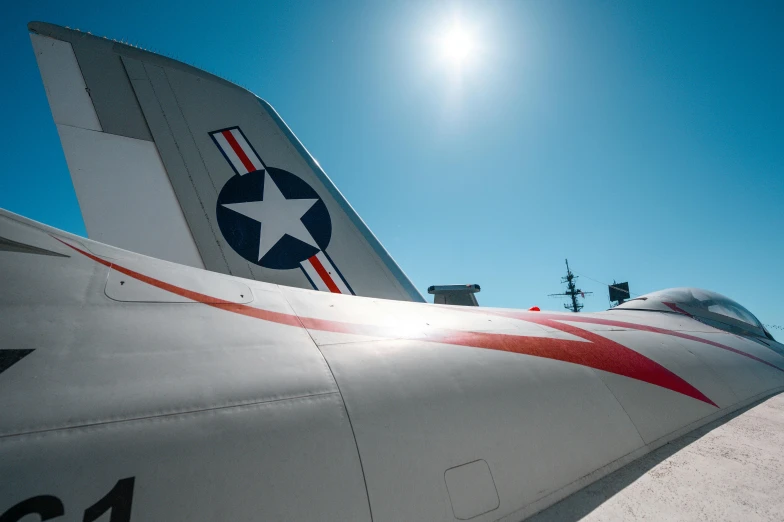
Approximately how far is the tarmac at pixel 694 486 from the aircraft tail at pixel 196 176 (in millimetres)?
2520

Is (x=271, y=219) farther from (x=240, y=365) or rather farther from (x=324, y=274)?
(x=240, y=365)

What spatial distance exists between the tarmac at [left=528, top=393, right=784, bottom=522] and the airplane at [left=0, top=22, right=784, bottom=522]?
10cm

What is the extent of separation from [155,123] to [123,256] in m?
2.63

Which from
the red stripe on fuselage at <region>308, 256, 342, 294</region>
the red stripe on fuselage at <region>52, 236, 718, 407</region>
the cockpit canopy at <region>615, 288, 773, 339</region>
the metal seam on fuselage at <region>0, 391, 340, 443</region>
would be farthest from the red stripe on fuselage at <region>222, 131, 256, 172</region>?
the cockpit canopy at <region>615, 288, 773, 339</region>

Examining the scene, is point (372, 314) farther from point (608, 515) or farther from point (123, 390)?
point (608, 515)

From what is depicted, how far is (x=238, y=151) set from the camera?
13.6ft

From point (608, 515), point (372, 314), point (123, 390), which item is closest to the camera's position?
point (123, 390)

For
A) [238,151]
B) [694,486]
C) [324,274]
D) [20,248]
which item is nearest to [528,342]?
[694,486]

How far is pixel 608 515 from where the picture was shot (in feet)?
5.81

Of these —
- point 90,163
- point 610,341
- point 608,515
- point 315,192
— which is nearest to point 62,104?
point 90,163

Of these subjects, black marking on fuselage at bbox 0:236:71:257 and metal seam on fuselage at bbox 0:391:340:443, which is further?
black marking on fuselage at bbox 0:236:71:257

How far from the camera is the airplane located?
3.74 feet

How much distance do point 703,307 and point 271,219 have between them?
8.51 m

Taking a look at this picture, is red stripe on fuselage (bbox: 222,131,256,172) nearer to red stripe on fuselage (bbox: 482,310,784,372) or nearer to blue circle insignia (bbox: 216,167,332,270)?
blue circle insignia (bbox: 216,167,332,270)
